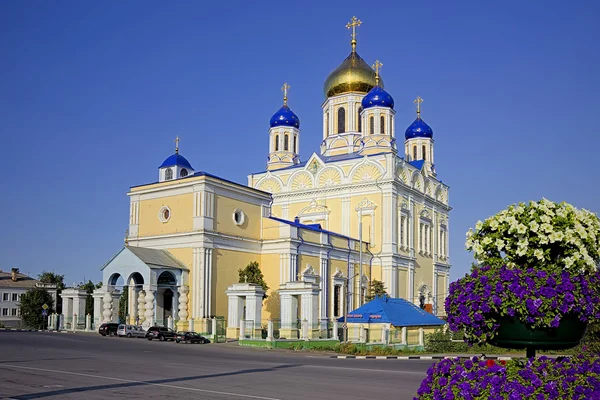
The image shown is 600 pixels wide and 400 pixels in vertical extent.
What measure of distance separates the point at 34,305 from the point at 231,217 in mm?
21960

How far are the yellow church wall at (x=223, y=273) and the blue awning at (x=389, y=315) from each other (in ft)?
25.5

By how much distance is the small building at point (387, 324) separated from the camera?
104 ft

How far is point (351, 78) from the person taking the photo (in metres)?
56.0

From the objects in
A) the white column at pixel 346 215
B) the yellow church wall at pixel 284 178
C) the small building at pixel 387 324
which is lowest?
the small building at pixel 387 324

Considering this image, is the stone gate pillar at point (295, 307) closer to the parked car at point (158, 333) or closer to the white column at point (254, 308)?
the white column at point (254, 308)

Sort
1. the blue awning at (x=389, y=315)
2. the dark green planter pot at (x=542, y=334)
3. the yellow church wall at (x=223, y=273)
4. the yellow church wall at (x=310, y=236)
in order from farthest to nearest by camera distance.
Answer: the yellow church wall at (x=310, y=236)
the yellow church wall at (x=223, y=273)
the blue awning at (x=389, y=315)
the dark green planter pot at (x=542, y=334)

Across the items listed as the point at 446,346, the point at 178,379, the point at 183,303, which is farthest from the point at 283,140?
the point at 178,379

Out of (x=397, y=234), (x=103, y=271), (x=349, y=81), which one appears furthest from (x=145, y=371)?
(x=349, y=81)

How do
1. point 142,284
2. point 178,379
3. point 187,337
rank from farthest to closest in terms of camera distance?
1. point 142,284
2. point 187,337
3. point 178,379

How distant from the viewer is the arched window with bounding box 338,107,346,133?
56156mm

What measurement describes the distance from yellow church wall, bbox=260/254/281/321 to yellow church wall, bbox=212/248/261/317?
1.82 m

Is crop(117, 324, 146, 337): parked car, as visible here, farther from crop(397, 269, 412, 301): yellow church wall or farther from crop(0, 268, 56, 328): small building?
crop(0, 268, 56, 328): small building

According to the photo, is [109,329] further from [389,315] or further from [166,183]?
[389,315]

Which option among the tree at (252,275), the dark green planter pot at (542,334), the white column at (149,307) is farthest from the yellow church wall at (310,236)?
the dark green planter pot at (542,334)
